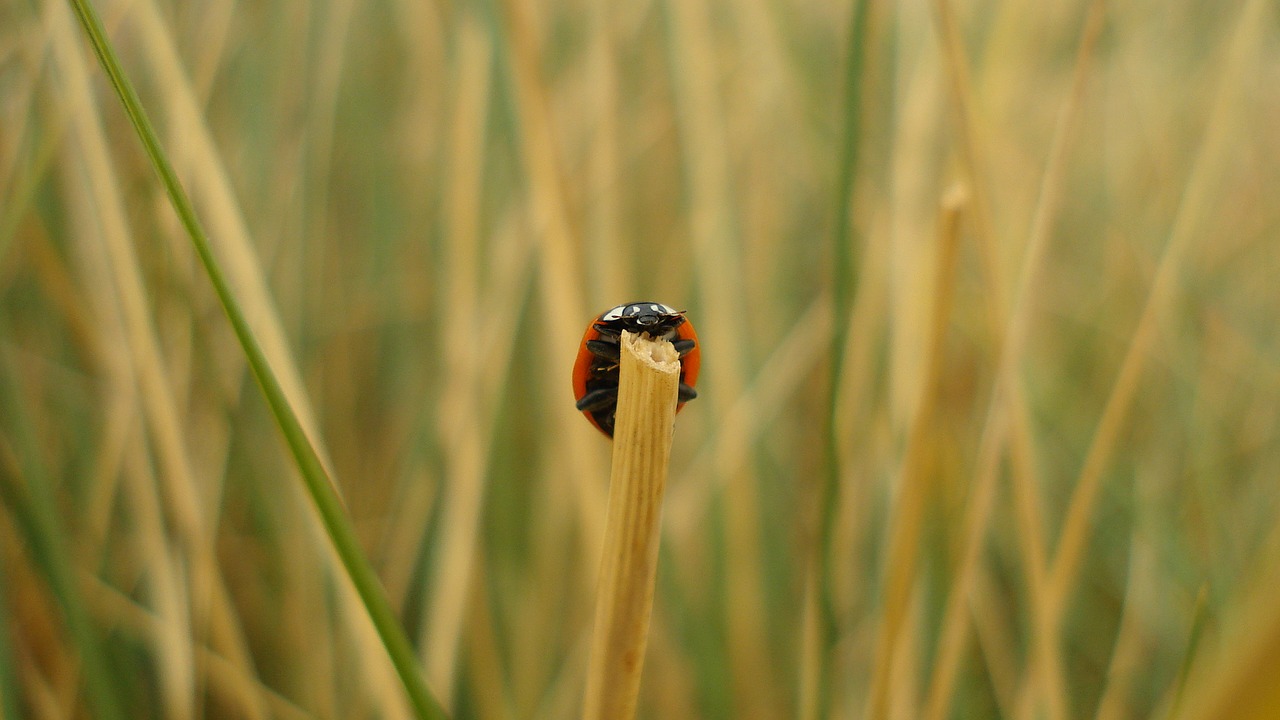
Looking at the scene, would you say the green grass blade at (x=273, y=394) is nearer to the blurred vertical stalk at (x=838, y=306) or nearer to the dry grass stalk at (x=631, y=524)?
the dry grass stalk at (x=631, y=524)

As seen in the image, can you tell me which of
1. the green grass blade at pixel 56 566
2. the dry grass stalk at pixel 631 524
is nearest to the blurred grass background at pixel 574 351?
the green grass blade at pixel 56 566

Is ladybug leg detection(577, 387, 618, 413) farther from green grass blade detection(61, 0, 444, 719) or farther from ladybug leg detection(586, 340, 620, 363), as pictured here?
green grass blade detection(61, 0, 444, 719)

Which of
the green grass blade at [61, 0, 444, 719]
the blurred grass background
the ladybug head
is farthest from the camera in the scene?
the blurred grass background

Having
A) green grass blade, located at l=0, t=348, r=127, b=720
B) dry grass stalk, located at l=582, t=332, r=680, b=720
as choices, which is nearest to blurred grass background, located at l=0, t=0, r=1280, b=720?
green grass blade, located at l=0, t=348, r=127, b=720

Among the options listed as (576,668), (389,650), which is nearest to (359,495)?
(576,668)

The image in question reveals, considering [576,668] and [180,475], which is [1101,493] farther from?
[180,475]

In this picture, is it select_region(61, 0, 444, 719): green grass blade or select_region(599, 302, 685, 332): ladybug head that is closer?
select_region(61, 0, 444, 719): green grass blade
